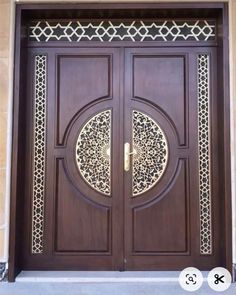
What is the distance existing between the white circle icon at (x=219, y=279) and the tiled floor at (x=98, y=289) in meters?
0.04

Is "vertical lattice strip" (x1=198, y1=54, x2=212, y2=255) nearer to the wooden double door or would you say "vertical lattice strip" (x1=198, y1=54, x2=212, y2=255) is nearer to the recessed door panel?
the wooden double door

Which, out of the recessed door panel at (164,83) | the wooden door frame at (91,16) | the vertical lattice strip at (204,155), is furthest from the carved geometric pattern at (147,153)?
the wooden door frame at (91,16)

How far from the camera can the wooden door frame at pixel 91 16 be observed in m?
2.55

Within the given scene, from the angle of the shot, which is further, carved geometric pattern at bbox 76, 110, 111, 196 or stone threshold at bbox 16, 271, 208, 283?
carved geometric pattern at bbox 76, 110, 111, 196

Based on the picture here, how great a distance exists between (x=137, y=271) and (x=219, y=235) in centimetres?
70

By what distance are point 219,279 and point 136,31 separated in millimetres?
2014

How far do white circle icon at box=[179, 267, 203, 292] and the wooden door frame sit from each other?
0.73 ft

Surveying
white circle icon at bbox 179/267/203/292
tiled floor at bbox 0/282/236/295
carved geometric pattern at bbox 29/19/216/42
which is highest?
carved geometric pattern at bbox 29/19/216/42

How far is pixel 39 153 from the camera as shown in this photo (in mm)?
2787

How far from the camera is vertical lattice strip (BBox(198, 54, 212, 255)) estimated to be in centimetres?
273

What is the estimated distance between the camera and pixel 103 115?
2795 mm

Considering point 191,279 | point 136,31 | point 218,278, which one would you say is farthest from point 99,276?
point 136,31

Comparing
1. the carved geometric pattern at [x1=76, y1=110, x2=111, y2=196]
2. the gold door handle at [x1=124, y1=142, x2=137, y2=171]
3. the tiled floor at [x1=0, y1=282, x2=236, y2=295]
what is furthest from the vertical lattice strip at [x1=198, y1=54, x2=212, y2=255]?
the carved geometric pattern at [x1=76, y1=110, x2=111, y2=196]

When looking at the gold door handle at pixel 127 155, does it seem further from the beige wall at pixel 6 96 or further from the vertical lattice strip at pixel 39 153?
the beige wall at pixel 6 96
